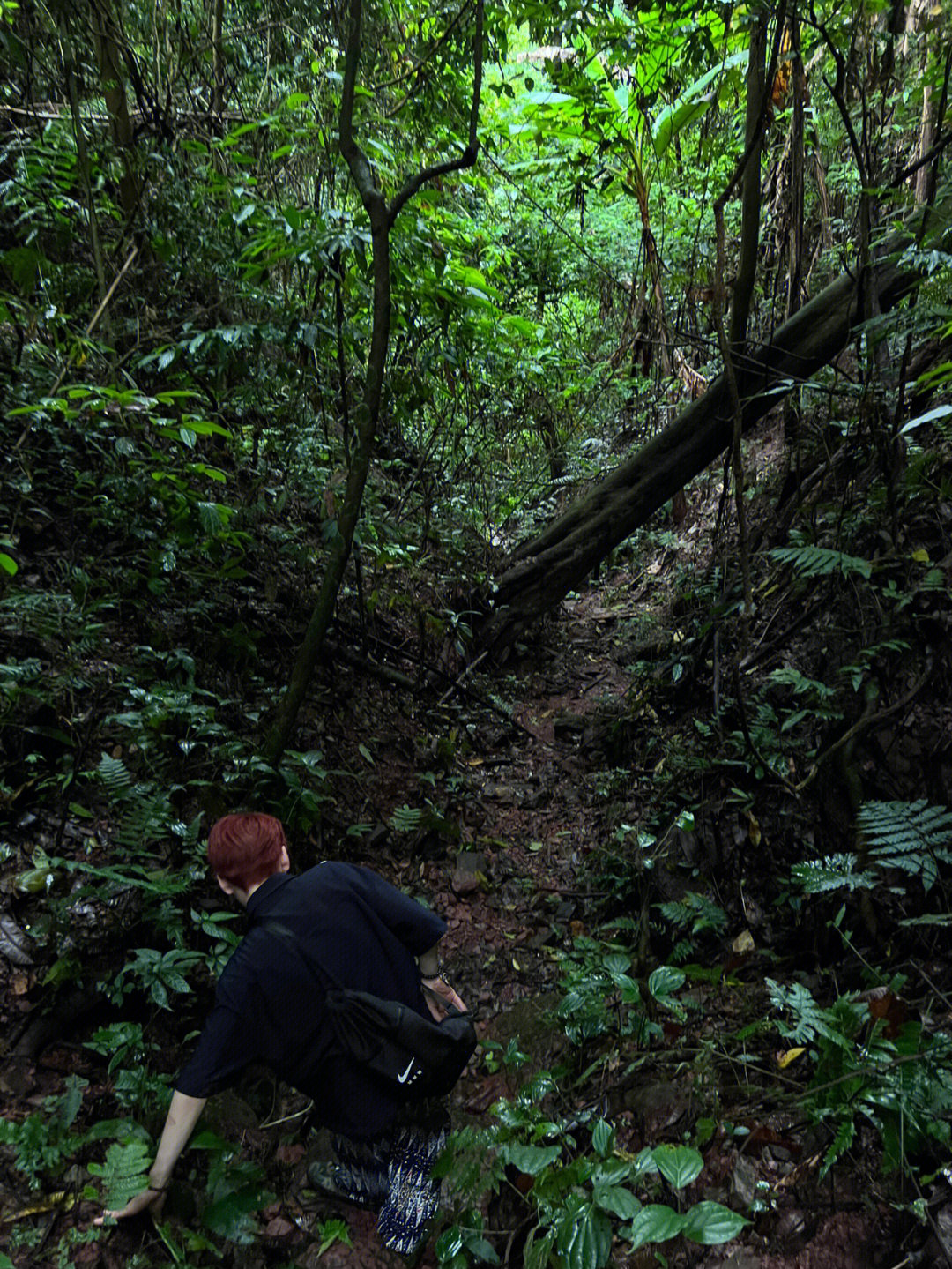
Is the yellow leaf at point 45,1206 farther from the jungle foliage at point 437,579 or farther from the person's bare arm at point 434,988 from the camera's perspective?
the person's bare arm at point 434,988

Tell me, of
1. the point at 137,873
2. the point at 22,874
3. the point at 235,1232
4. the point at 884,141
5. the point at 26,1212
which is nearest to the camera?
the point at 26,1212

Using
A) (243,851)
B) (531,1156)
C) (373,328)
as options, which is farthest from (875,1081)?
(373,328)

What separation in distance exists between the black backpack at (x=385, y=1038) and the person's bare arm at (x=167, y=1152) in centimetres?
46

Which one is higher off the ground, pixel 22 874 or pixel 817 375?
pixel 817 375

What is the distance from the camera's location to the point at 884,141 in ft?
22.1

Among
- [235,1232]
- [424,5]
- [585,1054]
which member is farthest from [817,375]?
[235,1232]

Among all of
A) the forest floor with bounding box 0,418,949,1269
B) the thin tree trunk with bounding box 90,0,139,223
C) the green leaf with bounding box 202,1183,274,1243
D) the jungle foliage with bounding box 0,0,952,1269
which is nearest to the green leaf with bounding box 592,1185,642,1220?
the jungle foliage with bounding box 0,0,952,1269

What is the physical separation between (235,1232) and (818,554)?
365cm

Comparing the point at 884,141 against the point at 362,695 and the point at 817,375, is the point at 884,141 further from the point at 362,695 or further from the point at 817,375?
the point at 362,695

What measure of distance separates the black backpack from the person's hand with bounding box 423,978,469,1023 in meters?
0.31

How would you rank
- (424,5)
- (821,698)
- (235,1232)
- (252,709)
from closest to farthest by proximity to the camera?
1. (235,1232)
2. (821,698)
3. (252,709)
4. (424,5)

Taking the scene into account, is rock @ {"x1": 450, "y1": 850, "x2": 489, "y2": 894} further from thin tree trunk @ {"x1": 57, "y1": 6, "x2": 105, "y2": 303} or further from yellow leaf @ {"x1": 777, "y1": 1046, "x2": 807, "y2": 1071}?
thin tree trunk @ {"x1": 57, "y1": 6, "x2": 105, "y2": 303}

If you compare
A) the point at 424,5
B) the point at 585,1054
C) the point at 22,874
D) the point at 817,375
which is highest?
the point at 424,5

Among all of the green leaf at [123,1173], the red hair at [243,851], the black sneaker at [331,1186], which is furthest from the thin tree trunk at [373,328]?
the green leaf at [123,1173]
